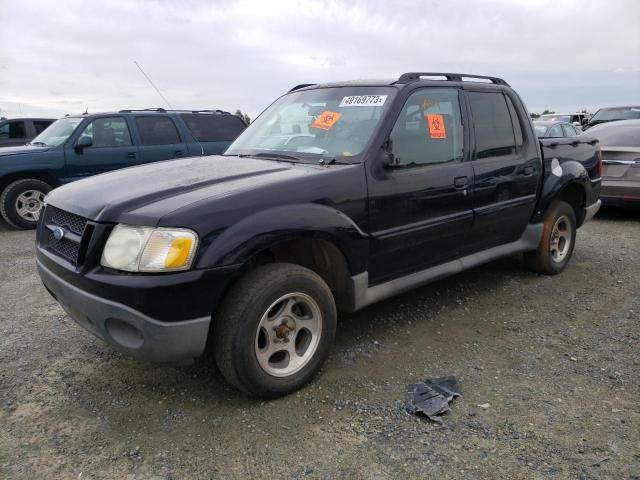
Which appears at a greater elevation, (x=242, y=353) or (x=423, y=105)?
(x=423, y=105)

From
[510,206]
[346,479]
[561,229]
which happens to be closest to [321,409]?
[346,479]

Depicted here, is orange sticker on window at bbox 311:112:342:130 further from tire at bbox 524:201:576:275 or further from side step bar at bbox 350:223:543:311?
tire at bbox 524:201:576:275

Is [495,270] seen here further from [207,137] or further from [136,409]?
[207,137]

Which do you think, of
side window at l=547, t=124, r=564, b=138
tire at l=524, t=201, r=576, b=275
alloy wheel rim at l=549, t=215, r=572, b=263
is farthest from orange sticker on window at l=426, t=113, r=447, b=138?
side window at l=547, t=124, r=564, b=138

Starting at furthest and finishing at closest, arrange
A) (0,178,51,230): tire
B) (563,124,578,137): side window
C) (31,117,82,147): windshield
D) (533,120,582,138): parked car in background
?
(563,124,578,137): side window
(533,120,582,138): parked car in background
(31,117,82,147): windshield
(0,178,51,230): tire

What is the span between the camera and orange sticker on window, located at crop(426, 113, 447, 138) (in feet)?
11.6

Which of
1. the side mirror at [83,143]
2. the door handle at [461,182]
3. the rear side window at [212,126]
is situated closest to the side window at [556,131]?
the rear side window at [212,126]

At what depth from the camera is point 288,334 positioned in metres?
2.85

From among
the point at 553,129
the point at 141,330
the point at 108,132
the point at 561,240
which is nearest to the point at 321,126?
the point at 141,330

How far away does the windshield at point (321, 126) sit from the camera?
3271 mm

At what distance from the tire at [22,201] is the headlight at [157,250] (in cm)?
594

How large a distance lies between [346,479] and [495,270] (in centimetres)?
348

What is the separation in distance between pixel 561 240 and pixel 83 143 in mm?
6727

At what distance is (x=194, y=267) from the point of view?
2379 millimetres
